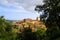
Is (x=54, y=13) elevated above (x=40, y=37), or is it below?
above

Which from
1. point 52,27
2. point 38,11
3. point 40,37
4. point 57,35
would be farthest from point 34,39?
point 57,35

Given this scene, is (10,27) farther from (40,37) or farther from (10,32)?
(40,37)

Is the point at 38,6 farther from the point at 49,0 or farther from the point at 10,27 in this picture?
the point at 10,27

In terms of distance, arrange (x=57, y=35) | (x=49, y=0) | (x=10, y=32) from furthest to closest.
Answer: (x=49, y=0) → (x=10, y=32) → (x=57, y=35)

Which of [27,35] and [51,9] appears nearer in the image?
[51,9]

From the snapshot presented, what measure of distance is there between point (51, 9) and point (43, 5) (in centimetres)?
240

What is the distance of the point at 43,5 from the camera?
38.1m

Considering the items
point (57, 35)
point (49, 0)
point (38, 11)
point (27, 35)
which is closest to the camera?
point (57, 35)

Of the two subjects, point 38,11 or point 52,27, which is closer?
point 52,27

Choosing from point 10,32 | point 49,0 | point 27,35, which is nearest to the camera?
point 10,32

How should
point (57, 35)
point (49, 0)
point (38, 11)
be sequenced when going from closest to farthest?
point (57, 35) → point (49, 0) → point (38, 11)

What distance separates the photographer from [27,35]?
42.1 m

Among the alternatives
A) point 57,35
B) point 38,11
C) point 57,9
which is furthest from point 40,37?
point 57,35

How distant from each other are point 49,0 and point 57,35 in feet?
36.4
